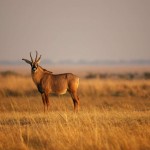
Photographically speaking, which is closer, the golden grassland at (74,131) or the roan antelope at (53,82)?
the golden grassland at (74,131)

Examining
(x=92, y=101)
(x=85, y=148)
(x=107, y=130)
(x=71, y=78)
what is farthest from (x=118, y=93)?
(x=85, y=148)

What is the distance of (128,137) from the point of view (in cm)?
1237

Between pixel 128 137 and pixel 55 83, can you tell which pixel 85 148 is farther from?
pixel 55 83

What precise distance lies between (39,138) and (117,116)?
420 centimetres

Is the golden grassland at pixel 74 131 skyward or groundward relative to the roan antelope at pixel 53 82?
groundward

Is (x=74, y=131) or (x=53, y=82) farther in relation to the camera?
(x=53, y=82)

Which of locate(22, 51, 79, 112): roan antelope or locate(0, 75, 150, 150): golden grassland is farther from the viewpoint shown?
locate(22, 51, 79, 112): roan antelope

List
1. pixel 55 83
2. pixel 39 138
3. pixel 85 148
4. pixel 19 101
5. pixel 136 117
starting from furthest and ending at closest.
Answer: pixel 19 101
pixel 55 83
pixel 136 117
pixel 39 138
pixel 85 148

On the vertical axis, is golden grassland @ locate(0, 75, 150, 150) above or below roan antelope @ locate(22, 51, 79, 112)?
below

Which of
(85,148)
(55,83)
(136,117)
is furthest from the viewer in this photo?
(55,83)

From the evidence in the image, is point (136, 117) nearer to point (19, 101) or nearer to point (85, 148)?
point (85, 148)

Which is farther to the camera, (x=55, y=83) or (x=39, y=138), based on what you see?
(x=55, y=83)

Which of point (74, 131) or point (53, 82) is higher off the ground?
point (53, 82)

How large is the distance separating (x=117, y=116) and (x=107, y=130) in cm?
292
